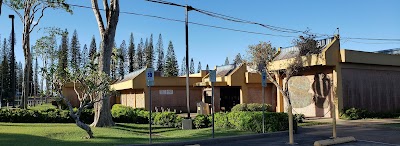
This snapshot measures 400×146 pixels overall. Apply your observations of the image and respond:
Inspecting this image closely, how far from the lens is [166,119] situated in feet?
66.8

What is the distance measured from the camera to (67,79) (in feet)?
45.4

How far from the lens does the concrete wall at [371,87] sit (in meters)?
24.3

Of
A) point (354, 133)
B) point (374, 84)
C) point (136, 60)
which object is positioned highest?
point (136, 60)

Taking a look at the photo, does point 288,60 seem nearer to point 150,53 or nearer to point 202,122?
point 202,122

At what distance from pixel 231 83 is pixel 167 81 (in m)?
6.55

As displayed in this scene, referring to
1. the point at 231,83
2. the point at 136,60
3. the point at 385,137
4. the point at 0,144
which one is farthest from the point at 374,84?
the point at 136,60

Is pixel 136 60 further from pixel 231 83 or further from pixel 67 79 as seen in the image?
pixel 67 79

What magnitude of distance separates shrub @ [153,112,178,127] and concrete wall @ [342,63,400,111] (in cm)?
1091

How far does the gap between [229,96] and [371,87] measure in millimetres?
13321

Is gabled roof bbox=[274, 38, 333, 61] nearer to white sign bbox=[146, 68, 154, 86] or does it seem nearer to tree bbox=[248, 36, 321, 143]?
tree bbox=[248, 36, 321, 143]

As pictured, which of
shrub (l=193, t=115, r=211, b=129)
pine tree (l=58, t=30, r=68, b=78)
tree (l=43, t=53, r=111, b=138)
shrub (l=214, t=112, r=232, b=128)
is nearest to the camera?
tree (l=43, t=53, r=111, b=138)

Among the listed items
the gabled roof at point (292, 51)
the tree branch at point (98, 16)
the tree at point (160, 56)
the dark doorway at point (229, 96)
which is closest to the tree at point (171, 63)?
the tree at point (160, 56)

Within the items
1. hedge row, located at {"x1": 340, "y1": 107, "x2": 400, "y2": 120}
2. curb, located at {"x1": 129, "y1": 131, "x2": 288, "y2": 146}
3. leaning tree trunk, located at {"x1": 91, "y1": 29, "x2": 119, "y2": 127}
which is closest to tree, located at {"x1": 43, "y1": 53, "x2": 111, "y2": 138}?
curb, located at {"x1": 129, "y1": 131, "x2": 288, "y2": 146}

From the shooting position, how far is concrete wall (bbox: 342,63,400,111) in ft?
79.9
